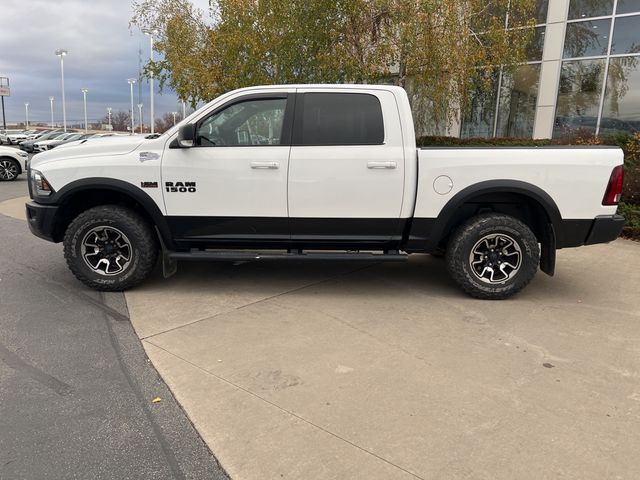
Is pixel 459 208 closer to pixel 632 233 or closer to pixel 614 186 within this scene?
pixel 614 186

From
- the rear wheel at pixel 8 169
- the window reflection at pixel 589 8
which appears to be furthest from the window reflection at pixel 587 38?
the rear wheel at pixel 8 169

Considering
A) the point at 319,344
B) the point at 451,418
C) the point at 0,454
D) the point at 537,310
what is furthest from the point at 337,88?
the point at 0,454

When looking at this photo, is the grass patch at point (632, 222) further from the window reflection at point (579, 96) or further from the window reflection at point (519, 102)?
the window reflection at point (519, 102)

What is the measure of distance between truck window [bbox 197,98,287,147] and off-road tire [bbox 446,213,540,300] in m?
2.07

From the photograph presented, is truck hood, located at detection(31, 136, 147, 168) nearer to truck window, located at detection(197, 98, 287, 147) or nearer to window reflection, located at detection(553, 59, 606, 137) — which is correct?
truck window, located at detection(197, 98, 287, 147)

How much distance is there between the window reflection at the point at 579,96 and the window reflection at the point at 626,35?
1.70 feet

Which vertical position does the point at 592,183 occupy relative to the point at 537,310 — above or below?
above

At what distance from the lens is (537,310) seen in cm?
487

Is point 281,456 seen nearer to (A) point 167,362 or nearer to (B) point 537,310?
(A) point 167,362

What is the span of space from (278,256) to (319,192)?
763mm

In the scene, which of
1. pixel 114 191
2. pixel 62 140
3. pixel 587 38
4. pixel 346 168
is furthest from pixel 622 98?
pixel 62 140

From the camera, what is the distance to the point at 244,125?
4.98 metres

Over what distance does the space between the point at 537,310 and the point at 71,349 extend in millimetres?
4156

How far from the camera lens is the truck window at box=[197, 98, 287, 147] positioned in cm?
493
